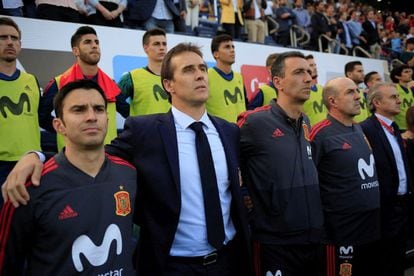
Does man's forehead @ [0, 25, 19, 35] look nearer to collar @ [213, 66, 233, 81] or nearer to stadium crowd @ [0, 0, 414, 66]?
stadium crowd @ [0, 0, 414, 66]

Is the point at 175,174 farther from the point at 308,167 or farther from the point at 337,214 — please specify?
the point at 337,214

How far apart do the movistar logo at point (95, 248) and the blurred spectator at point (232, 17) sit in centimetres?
704

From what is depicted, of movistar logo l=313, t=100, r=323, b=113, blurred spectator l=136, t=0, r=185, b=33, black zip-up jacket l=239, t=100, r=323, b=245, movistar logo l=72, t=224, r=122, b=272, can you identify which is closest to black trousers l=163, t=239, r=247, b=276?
movistar logo l=72, t=224, r=122, b=272

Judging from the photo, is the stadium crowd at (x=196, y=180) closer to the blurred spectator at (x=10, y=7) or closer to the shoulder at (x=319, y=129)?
the shoulder at (x=319, y=129)

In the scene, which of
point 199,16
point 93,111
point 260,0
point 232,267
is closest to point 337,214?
point 232,267

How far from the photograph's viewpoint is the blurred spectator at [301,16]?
34.6 ft

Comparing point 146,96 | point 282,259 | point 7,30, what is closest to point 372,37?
point 146,96

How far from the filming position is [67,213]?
67.5 inches

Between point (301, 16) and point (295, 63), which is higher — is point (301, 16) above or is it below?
above

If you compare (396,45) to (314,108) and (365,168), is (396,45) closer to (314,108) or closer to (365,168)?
(314,108)

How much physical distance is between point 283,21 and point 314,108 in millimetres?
5252

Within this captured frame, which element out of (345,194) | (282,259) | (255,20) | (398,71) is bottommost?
(282,259)

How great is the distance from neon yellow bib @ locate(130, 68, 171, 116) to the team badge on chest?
89.5 inches

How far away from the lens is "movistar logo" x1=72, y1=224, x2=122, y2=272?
171 cm
